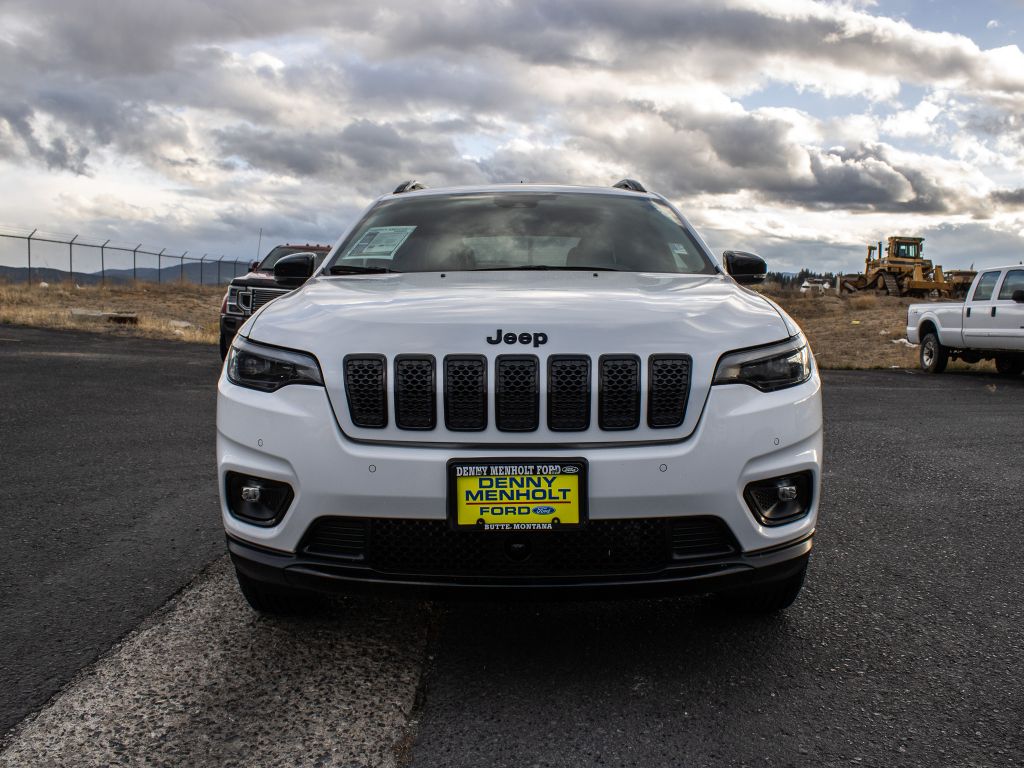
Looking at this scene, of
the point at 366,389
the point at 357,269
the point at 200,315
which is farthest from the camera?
the point at 200,315

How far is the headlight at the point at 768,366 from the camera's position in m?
2.86

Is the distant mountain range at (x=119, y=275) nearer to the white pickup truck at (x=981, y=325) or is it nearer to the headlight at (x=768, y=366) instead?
the white pickup truck at (x=981, y=325)

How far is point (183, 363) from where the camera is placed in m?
14.2

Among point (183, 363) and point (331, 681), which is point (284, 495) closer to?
point (331, 681)

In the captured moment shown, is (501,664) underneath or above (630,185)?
underneath

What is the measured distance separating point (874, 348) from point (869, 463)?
1726cm

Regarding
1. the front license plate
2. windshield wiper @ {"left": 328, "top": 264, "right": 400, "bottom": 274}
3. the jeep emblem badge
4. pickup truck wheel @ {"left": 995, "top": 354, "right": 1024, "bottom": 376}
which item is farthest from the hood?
pickup truck wheel @ {"left": 995, "top": 354, "right": 1024, "bottom": 376}

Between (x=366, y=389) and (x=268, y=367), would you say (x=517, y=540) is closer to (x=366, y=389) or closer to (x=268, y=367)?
(x=366, y=389)

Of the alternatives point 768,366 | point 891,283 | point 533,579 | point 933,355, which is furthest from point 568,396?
point 891,283

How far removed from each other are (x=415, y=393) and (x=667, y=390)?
759 mm

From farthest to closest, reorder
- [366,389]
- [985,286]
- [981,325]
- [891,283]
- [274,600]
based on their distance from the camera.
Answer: [891,283] → [985,286] → [981,325] → [274,600] → [366,389]

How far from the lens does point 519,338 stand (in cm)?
279

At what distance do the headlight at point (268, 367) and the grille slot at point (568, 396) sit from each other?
2.34 ft

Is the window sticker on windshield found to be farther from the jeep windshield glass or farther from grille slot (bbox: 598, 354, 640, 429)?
grille slot (bbox: 598, 354, 640, 429)
